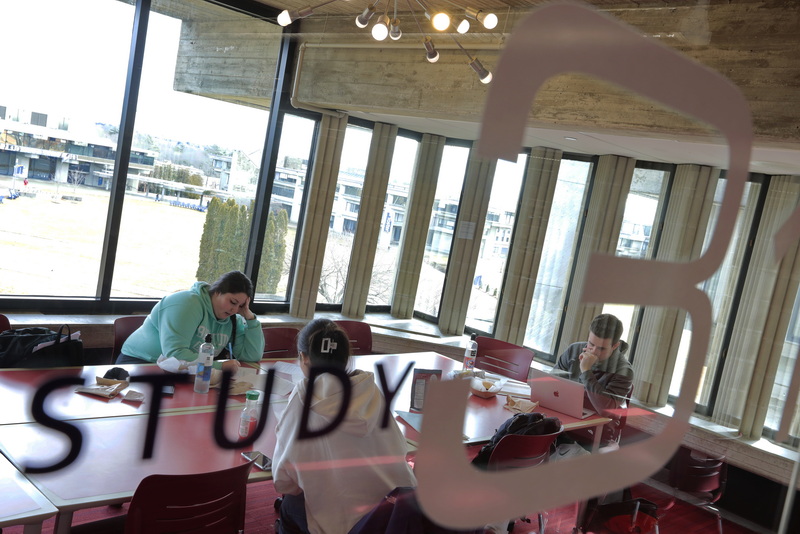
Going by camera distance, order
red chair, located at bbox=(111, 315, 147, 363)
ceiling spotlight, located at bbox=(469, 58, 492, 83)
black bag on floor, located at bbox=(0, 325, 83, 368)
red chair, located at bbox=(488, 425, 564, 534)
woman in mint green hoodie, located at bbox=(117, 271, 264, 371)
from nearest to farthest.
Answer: ceiling spotlight, located at bbox=(469, 58, 492, 83) → red chair, located at bbox=(488, 425, 564, 534) → black bag on floor, located at bbox=(0, 325, 83, 368) → woman in mint green hoodie, located at bbox=(117, 271, 264, 371) → red chair, located at bbox=(111, 315, 147, 363)

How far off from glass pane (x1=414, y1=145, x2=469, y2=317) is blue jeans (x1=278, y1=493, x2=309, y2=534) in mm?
1020

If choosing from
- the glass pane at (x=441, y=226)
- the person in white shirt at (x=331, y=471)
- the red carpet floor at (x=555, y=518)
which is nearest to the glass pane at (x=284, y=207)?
the glass pane at (x=441, y=226)

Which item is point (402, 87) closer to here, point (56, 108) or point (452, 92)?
point (452, 92)

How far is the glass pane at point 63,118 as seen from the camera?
4.02m

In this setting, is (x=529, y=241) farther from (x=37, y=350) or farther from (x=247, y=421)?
(x=37, y=350)

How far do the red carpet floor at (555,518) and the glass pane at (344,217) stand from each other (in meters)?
2.29

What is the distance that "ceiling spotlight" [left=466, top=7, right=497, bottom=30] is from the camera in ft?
3.60

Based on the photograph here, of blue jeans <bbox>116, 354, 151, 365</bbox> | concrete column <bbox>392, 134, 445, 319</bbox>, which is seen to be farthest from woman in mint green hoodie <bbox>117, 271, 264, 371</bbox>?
concrete column <bbox>392, 134, 445, 319</bbox>

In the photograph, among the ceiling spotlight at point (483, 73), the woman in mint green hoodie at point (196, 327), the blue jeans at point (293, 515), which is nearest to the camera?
the ceiling spotlight at point (483, 73)

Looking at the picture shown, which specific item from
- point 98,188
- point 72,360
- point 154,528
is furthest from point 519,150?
point 98,188

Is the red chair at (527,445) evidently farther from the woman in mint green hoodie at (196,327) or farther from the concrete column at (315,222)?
the concrete column at (315,222)

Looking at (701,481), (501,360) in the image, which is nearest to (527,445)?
(701,481)

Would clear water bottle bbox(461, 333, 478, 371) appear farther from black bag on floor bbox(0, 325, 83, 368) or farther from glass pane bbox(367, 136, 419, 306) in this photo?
black bag on floor bbox(0, 325, 83, 368)

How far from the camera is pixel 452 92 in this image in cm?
283
